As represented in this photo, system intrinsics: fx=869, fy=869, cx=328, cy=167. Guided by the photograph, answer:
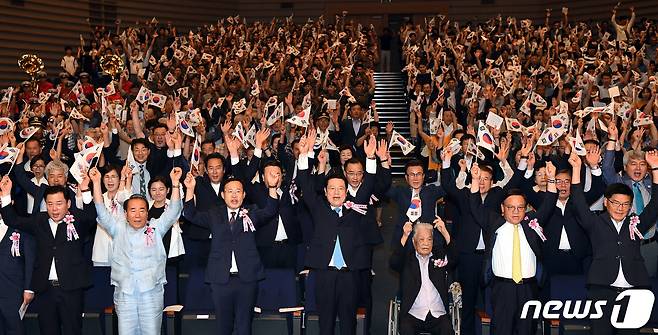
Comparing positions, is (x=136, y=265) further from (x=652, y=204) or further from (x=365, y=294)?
(x=652, y=204)

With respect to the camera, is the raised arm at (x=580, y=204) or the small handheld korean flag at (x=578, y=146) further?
the small handheld korean flag at (x=578, y=146)

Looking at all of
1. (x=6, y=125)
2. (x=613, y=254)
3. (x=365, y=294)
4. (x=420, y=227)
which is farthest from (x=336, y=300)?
(x=6, y=125)

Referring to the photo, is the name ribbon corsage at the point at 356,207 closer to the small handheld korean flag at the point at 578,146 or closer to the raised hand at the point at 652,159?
the small handheld korean flag at the point at 578,146

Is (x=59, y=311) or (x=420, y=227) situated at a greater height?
(x=420, y=227)

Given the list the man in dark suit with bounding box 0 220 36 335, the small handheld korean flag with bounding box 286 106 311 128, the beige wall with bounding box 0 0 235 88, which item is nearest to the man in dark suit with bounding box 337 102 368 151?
the small handheld korean flag with bounding box 286 106 311 128

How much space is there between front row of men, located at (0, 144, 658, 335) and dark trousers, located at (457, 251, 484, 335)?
54 centimetres

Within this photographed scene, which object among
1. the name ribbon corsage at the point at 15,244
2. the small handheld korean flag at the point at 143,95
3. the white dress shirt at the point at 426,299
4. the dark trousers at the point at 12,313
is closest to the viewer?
the white dress shirt at the point at 426,299

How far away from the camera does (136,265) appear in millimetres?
7527

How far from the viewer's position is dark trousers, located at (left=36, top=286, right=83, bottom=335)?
7.91 metres

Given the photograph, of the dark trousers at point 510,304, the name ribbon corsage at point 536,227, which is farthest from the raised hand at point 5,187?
the name ribbon corsage at point 536,227

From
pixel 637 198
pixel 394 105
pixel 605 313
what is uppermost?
pixel 394 105

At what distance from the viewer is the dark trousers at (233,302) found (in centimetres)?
776

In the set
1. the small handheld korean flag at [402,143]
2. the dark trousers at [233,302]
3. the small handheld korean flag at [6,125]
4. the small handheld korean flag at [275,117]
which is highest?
the small handheld korean flag at [275,117]

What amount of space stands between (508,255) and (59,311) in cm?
411
